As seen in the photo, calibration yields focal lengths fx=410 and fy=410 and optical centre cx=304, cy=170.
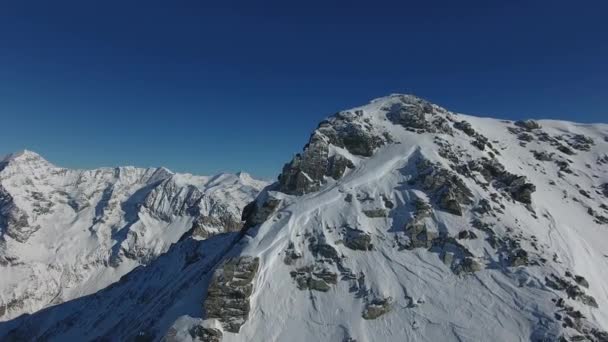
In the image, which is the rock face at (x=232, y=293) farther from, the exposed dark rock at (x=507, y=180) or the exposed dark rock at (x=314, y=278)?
the exposed dark rock at (x=507, y=180)

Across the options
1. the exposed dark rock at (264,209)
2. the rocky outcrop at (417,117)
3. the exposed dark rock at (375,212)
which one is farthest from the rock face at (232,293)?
the rocky outcrop at (417,117)

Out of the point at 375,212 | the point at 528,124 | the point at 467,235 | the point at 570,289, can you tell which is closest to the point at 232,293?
the point at 375,212

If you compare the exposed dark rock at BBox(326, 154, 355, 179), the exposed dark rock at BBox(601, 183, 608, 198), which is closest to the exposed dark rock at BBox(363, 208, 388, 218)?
the exposed dark rock at BBox(326, 154, 355, 179)

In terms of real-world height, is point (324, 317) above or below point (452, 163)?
below

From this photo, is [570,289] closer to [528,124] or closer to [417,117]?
[417,117]

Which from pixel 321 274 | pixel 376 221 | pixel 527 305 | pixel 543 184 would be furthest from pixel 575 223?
pixel 321 274

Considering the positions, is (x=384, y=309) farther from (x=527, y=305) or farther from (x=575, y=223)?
(x=575, y=223)
